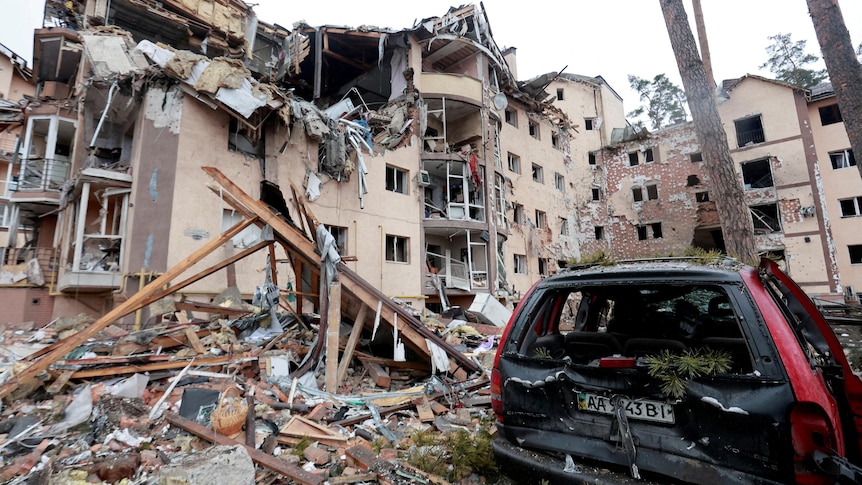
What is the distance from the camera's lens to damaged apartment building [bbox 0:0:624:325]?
36.0ft

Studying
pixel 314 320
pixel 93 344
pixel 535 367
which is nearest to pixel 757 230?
pixel 314 320

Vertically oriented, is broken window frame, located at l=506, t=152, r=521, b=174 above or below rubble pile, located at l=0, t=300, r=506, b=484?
above

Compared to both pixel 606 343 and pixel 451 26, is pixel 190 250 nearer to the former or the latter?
pixel 606 343

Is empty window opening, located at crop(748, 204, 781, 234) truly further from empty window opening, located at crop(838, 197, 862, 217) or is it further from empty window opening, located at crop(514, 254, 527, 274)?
empty window opening, located at crop(514, 254, 527, 274)

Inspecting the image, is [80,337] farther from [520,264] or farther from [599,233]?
[599,233]

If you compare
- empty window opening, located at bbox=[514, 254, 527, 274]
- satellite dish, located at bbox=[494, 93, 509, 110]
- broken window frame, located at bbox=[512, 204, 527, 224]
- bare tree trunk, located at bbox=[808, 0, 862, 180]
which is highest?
satellite dish, located at bbox=[494, 93, 509, 110]

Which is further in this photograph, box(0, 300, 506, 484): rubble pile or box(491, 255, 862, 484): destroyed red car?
box(0, 300, 506, 484): rubble pile

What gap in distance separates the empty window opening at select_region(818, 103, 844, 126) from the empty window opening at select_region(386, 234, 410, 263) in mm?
25227

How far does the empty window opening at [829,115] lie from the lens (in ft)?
74.2

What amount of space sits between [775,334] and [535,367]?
124 cm

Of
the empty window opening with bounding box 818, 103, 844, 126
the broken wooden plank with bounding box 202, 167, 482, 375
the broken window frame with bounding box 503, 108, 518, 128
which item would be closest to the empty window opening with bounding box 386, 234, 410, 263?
the broken wooden plank with bounding box 202, 167, 482, 375

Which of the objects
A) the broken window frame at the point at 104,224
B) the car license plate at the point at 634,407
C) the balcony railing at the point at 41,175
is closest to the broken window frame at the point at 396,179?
the broken window frame at the point at 104,224

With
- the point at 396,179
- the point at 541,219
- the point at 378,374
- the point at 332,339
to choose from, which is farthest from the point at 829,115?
the point at 332,339

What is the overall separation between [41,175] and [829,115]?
38427mm
